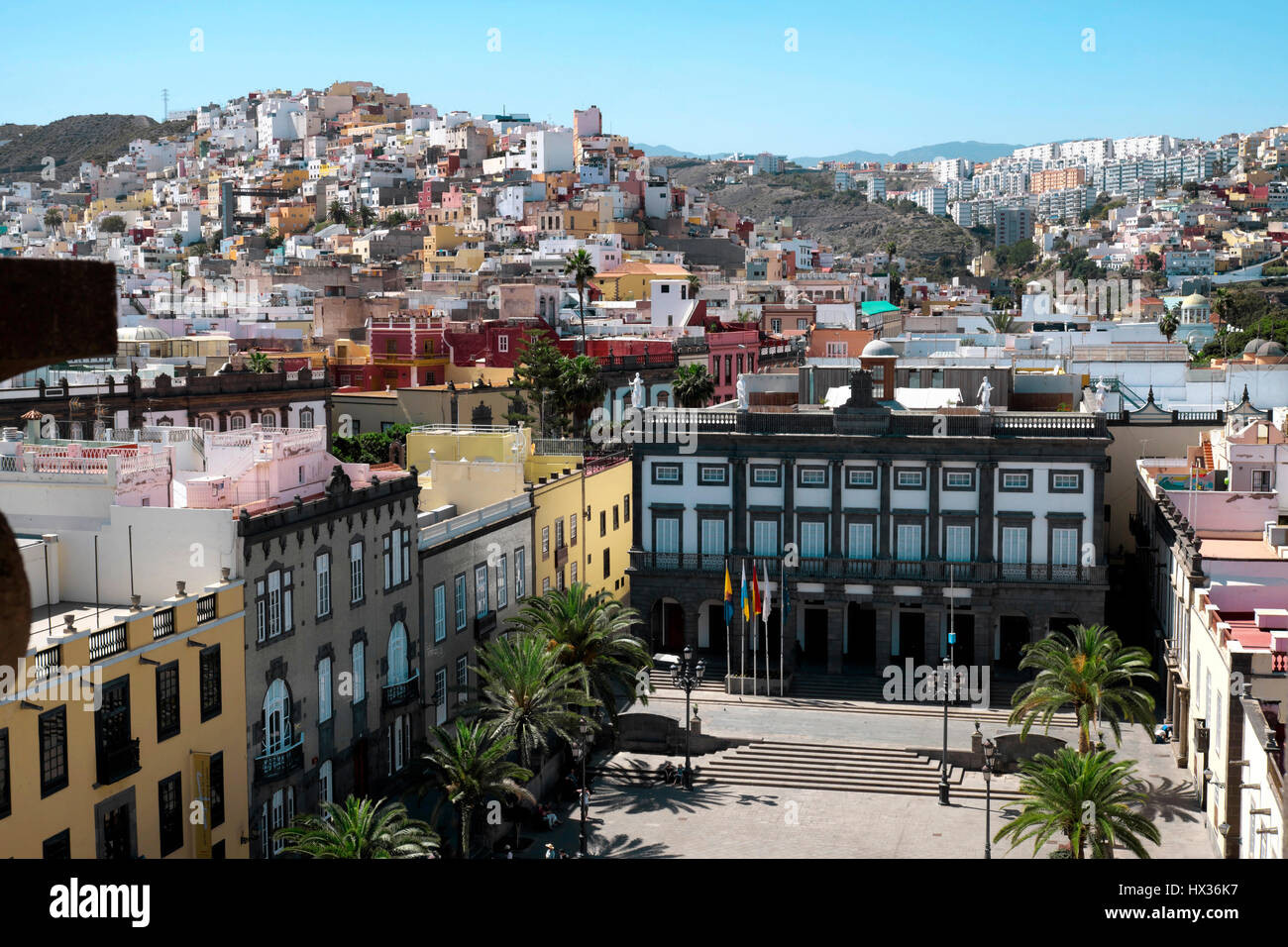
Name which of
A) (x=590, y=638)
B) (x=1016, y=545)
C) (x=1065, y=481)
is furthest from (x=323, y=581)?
(x=1065, y=481)

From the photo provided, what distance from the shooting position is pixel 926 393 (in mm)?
60719

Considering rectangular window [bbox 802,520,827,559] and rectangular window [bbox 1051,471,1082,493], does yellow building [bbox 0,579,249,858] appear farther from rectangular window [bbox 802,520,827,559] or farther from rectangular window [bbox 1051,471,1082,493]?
rectangular window [bbox 1051,471,1082,493]

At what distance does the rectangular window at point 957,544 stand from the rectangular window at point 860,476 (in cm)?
318

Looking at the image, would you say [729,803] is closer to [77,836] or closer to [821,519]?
[821,519]

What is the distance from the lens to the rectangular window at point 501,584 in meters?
46.8

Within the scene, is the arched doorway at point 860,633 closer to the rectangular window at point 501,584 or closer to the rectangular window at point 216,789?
the rectangular window at point 501,584

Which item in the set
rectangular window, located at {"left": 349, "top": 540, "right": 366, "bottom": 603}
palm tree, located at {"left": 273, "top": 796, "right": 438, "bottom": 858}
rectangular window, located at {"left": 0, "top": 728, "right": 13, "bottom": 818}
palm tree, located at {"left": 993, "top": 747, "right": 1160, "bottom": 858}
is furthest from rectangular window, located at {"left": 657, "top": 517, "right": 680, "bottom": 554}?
rectangular window, located at {"left": 0, "top": 728, "right": 13, "bottom": 818}

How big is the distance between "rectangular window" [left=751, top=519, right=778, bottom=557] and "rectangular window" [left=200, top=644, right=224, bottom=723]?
27338mm

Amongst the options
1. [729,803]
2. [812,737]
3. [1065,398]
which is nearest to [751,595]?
[812,737]

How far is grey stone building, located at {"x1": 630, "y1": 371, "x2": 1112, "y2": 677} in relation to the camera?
5206 centimetres

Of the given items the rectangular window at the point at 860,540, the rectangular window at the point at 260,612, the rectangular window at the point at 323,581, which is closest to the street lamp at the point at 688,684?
the rectangular window at the point at 860,540

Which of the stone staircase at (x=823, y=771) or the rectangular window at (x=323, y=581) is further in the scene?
the stone staircase at (x=823, y=771)


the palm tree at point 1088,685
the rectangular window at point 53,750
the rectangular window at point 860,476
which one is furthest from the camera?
the rectangular window at point 860,476

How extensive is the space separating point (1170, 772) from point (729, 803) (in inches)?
504
